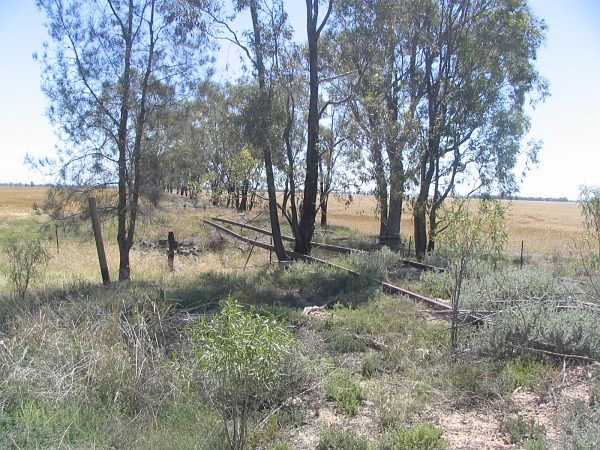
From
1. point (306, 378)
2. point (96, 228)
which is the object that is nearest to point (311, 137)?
point (96, 228)

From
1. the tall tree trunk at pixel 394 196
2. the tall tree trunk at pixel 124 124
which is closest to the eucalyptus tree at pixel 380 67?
the tall tree trunk at pixel 394 196

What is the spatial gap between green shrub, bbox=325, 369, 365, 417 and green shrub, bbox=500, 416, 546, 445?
4.99 ft

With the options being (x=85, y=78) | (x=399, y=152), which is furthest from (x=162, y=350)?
(x=399, y=152)

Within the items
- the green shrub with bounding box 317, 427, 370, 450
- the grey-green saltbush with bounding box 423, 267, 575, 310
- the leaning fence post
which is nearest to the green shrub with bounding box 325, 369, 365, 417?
the green shrub with bounding box 317, 427, 370, 450

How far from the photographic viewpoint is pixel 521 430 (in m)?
4.81

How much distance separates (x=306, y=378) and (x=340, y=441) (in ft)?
4.50

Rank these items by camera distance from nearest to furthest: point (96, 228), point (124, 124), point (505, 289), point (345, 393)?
1. point (345, 393)
2. point (505, 289)
3. point (96, 228)
4. point (124, 124)

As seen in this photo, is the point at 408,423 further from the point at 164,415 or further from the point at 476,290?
the point at 476,290

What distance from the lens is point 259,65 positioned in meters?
16.9

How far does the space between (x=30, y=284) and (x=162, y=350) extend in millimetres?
8617

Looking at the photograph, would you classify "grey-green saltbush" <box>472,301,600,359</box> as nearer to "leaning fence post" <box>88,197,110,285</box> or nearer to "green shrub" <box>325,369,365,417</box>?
"green shrub" <box>325,369,365,417</box>

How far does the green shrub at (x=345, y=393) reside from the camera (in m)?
5.51

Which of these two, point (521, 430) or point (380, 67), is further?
point (380, 67)

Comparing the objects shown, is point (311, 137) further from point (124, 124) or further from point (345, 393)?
point (345, 393)
